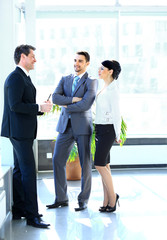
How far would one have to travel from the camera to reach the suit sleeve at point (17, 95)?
351 centimetres

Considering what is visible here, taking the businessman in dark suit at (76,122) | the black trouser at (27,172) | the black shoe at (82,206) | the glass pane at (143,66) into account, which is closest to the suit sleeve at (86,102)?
the businessman in dark suit at (76,122)

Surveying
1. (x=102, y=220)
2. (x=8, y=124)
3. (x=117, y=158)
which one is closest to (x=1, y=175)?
(x=8, y=124)

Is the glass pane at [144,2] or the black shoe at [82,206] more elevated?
the glass pane at [144,2]

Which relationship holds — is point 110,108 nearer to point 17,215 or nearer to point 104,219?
point 104,219

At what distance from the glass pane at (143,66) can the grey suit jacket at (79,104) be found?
9.06ft

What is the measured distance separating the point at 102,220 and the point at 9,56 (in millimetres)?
2008

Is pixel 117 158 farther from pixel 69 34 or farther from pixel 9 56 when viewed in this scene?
pixel 9 56

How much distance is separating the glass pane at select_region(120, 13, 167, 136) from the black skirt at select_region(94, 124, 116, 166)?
3012 mm

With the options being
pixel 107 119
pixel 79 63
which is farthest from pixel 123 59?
pixel 107 119

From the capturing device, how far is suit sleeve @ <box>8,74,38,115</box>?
3.51 metres

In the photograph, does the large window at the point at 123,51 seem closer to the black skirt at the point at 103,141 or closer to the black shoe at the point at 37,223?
the black skirt at the point at 103,141

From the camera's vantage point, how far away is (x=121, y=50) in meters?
6.95

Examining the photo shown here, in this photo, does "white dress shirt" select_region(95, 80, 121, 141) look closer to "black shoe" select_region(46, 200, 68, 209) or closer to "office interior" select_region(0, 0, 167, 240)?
"black shoe" select_region(46, 200, 68, 209)

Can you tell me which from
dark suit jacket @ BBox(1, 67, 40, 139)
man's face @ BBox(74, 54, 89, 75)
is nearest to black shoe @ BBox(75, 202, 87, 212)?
dark suit jacket @ BBox(1, 67, 40, 139)
